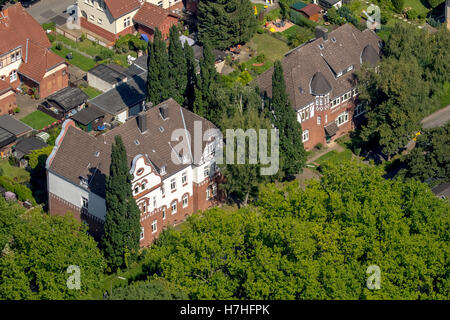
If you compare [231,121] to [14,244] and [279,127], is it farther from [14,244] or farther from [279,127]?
[14,244]

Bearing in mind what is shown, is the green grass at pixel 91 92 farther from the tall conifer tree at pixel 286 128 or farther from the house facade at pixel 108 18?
the tall conifer tree at pixel 286 128

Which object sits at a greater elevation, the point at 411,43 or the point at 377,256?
the point at 411,43

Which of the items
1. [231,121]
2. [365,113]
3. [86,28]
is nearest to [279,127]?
[231,121]

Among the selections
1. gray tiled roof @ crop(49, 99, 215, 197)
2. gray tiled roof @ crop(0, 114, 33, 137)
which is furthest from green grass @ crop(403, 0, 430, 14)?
gray tiled roof @ crop(0, 114, 33, 137)

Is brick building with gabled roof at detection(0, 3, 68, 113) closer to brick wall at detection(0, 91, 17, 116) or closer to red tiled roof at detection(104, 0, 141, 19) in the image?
brick wall at detection(0, 91, 17, 116)

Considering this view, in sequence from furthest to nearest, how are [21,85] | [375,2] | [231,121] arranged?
[375,2], [21,85], [231,121]

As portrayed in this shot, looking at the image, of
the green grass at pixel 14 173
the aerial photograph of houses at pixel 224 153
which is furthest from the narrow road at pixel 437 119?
the green grass at pixel 14 173

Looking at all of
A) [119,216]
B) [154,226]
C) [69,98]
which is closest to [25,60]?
[69,98]
